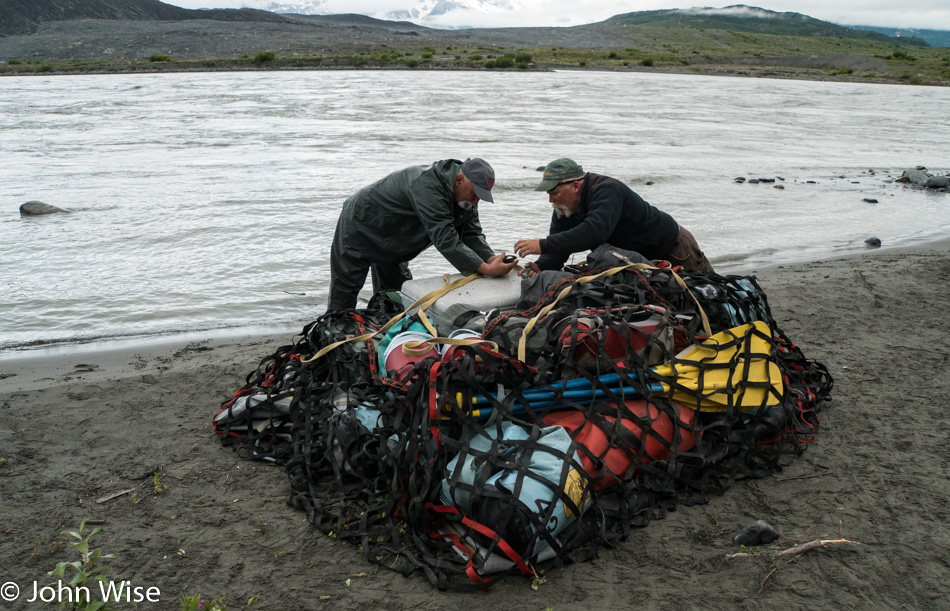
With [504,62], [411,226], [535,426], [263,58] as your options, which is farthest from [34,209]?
[504,62]

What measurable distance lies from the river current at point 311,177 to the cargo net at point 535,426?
347 cm

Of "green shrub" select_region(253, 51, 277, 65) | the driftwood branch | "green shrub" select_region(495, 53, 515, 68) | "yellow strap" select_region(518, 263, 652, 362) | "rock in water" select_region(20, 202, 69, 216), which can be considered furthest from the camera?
"green shrub" select_region(495, 53, 515, 68)

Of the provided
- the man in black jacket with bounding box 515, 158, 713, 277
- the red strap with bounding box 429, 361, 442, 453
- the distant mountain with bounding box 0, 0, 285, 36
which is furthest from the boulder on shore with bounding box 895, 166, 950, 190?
the distant mountain with bounding box 0, 0, 285, 36

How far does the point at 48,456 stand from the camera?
13.9ft

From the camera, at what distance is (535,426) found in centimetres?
346

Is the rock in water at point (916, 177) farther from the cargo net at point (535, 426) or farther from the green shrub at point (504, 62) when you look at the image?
the green shrub at point (504, 62)

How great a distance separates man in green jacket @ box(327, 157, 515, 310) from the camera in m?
4.98

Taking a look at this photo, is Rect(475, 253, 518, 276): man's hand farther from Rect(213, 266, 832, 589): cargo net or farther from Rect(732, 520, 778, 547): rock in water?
Rect(732, 520, 778, 547): rock in water

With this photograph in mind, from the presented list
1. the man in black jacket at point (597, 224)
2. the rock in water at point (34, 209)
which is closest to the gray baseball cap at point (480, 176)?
the man in black jacket at point (597, 224)

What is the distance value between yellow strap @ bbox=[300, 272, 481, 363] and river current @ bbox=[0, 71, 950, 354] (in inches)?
115

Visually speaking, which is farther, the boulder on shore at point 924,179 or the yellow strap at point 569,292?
the boulder on shore at point 924,179

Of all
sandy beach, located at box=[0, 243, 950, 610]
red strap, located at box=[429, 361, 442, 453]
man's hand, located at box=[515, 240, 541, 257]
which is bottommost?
sandy beach, located at box=[0, 243, 950, 610]

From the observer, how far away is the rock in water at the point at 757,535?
331cm

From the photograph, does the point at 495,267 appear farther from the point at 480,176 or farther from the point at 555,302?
the point at 555,302
